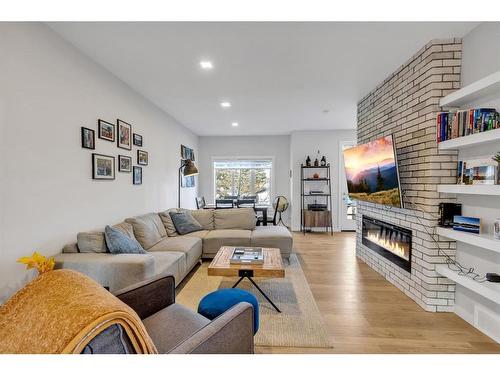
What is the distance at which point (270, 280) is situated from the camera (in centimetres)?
318

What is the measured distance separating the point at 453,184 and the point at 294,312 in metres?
1.91

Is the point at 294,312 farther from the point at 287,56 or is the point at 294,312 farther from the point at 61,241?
the point at 287,56

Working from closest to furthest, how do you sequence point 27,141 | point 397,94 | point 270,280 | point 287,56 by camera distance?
point 27,141
point 287,56
point 397,94
point 270,280

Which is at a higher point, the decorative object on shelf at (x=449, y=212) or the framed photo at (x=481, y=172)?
the framed photo at (x=481, y=172)

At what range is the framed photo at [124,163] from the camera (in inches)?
128

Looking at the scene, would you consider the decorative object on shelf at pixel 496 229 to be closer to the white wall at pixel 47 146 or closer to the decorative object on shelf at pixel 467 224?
the decorative object on shelf at pixel 467 224

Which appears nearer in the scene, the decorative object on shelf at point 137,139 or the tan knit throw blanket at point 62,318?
the tan knit throw blanket at point 62,318

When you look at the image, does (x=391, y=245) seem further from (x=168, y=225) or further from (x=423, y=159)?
(x=168, y=225)

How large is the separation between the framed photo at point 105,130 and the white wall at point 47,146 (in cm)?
6

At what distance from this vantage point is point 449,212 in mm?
2336

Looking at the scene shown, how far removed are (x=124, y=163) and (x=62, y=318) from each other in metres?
2.89

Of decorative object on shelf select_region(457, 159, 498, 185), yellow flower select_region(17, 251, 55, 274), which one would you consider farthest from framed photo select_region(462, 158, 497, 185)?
yellow flower select_region(17, 251, 55, 274)

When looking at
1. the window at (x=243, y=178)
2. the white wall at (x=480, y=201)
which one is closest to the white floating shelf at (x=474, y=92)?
the white wall at (x=480, y=201)
